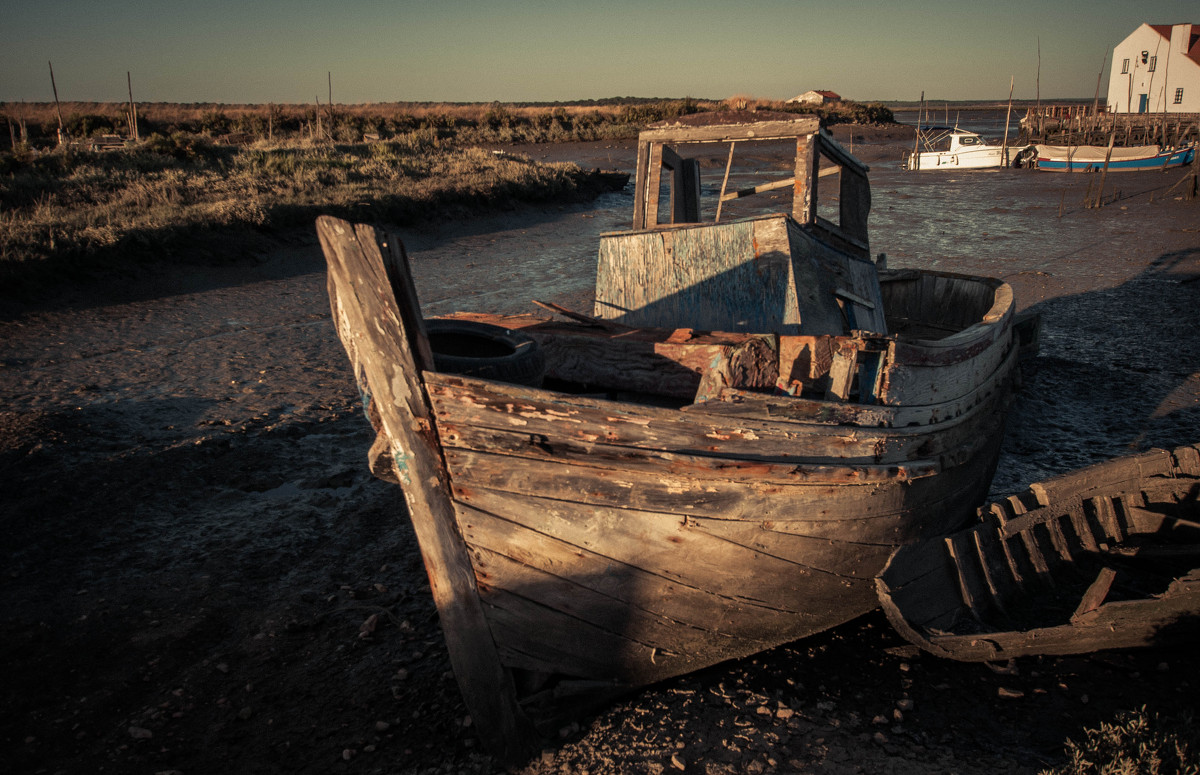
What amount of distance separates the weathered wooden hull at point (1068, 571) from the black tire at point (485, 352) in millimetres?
2016

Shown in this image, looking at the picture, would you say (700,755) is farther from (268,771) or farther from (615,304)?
(615,304)

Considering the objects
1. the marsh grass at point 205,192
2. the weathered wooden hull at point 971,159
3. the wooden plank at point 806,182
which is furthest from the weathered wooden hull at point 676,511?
the weathered wooden hull at point 971,159

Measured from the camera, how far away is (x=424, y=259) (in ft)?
47.4

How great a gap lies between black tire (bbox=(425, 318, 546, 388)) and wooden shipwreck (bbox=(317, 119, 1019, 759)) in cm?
27

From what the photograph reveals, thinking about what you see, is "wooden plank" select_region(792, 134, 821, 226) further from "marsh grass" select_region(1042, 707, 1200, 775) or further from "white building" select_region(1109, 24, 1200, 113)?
"white building" select_region(1109, 24, 1200, 113)

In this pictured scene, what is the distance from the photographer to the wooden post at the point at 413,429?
9.15 ft

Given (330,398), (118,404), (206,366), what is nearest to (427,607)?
(330,398)

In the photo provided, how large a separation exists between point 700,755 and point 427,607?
184 centimetres

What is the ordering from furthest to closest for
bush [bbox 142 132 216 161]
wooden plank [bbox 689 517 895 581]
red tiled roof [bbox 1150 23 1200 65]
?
red tiled roof [bbox 1150 23 1200 65] → bush [bbox 142 132 216 161] → wooden plank [bbox 689 517 895 581]

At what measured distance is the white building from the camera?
41125 mm

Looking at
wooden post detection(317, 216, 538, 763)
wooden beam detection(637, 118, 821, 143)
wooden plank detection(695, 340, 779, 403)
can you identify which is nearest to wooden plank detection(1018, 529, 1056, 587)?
wooden plank detection(695, 340, 779, 403)

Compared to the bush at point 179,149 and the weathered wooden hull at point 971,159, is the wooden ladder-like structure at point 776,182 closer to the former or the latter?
the bush at point 179,149

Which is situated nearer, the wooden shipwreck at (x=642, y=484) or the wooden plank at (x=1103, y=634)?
the wooden shipwreck at (x=642, y=484)

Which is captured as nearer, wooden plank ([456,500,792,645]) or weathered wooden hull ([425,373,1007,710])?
weathered wooden hull ([425,373,1007,710])
